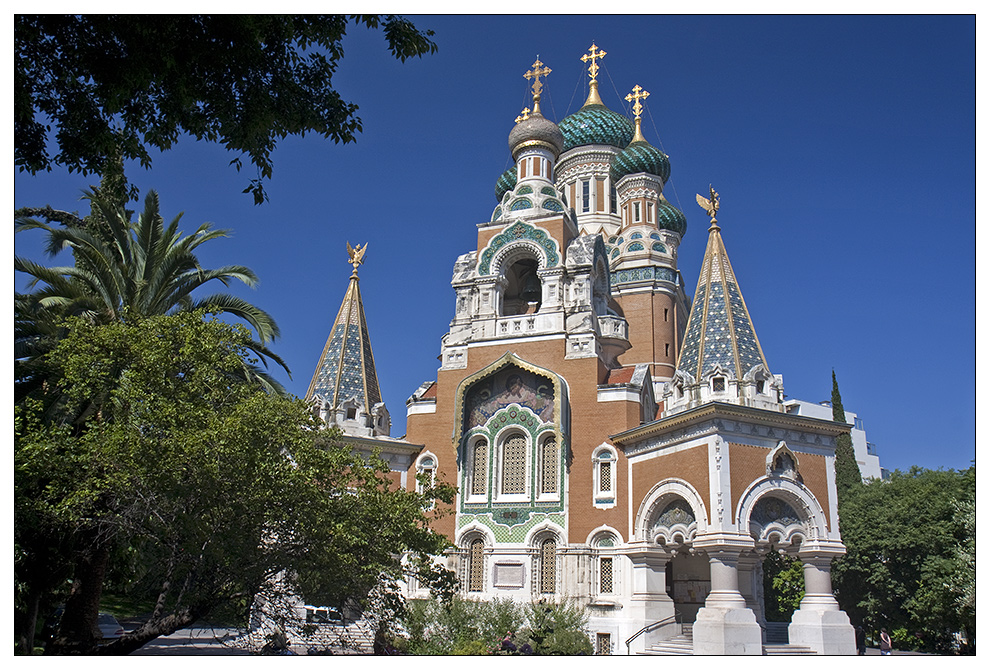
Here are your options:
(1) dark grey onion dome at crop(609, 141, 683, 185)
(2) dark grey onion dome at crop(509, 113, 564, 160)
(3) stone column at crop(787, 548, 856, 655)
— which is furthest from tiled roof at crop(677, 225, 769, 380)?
(1) dark grey onion dome at crop(609, 141, 683, 185)

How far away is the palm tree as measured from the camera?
15555mm

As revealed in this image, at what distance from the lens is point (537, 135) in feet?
98.2

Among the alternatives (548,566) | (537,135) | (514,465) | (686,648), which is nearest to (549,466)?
(514,465)

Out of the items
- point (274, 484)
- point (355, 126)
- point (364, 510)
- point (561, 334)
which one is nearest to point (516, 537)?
point (561, 334)

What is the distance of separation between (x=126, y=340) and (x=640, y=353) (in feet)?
78.0

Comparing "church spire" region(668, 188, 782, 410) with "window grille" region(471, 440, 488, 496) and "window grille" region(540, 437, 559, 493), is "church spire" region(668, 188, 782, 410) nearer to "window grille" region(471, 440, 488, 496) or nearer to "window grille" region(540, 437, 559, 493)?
"window grille" region(540, 437, 559, 493)

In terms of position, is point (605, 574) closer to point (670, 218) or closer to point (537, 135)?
point (537, 135)

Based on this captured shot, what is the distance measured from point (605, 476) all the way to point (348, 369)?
8581 mm

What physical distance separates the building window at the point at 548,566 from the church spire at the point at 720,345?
515 cm

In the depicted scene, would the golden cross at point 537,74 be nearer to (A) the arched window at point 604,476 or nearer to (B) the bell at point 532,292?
(B) the bell at point 532,292

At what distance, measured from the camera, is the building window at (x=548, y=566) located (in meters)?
22.9

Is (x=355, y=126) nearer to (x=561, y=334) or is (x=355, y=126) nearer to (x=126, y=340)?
(x=126, y=340)

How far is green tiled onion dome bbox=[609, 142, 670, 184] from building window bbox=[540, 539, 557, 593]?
1995 centimetres
